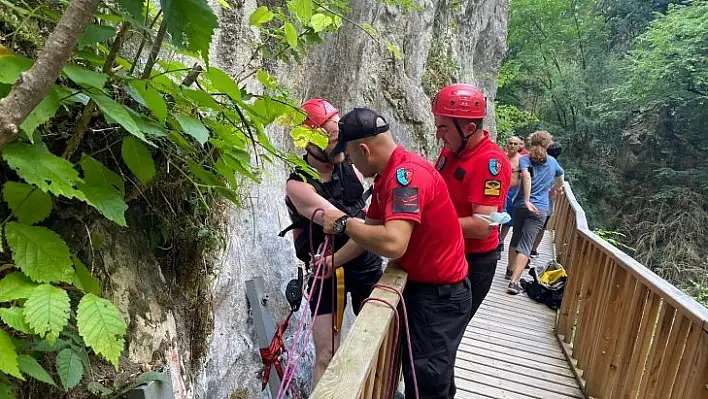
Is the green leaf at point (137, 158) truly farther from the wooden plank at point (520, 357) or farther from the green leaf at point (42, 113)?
the wooden plank at point (520, 357)

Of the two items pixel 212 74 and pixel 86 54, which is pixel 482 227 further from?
pixel 86 54

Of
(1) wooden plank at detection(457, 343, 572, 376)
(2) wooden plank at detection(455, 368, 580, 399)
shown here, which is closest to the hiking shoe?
(1) wooden plank at detection(457, 343, 572, 376)

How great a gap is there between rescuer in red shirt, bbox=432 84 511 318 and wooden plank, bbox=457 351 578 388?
163 cm

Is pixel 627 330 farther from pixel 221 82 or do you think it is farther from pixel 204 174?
pixel 221 82

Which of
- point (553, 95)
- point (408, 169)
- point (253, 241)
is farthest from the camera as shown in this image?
point (553, 95)

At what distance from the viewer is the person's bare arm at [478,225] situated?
2824mm

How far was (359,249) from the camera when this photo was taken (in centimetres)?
273

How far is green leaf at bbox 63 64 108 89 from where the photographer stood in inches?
43.8

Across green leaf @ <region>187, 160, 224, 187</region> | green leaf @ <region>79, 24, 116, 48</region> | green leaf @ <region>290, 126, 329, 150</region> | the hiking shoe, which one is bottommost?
the hiking shoe

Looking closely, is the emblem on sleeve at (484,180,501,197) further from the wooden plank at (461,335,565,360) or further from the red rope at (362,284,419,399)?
the wooden plank at (461,335,565,360)

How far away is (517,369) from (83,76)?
438 centimetres

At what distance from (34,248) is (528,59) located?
1050 inches

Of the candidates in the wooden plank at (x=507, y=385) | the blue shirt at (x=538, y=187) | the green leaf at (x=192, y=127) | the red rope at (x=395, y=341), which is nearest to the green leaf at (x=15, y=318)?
the green leaf at (x=192, y=127)

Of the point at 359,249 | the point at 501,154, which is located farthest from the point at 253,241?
the point at 501,154
